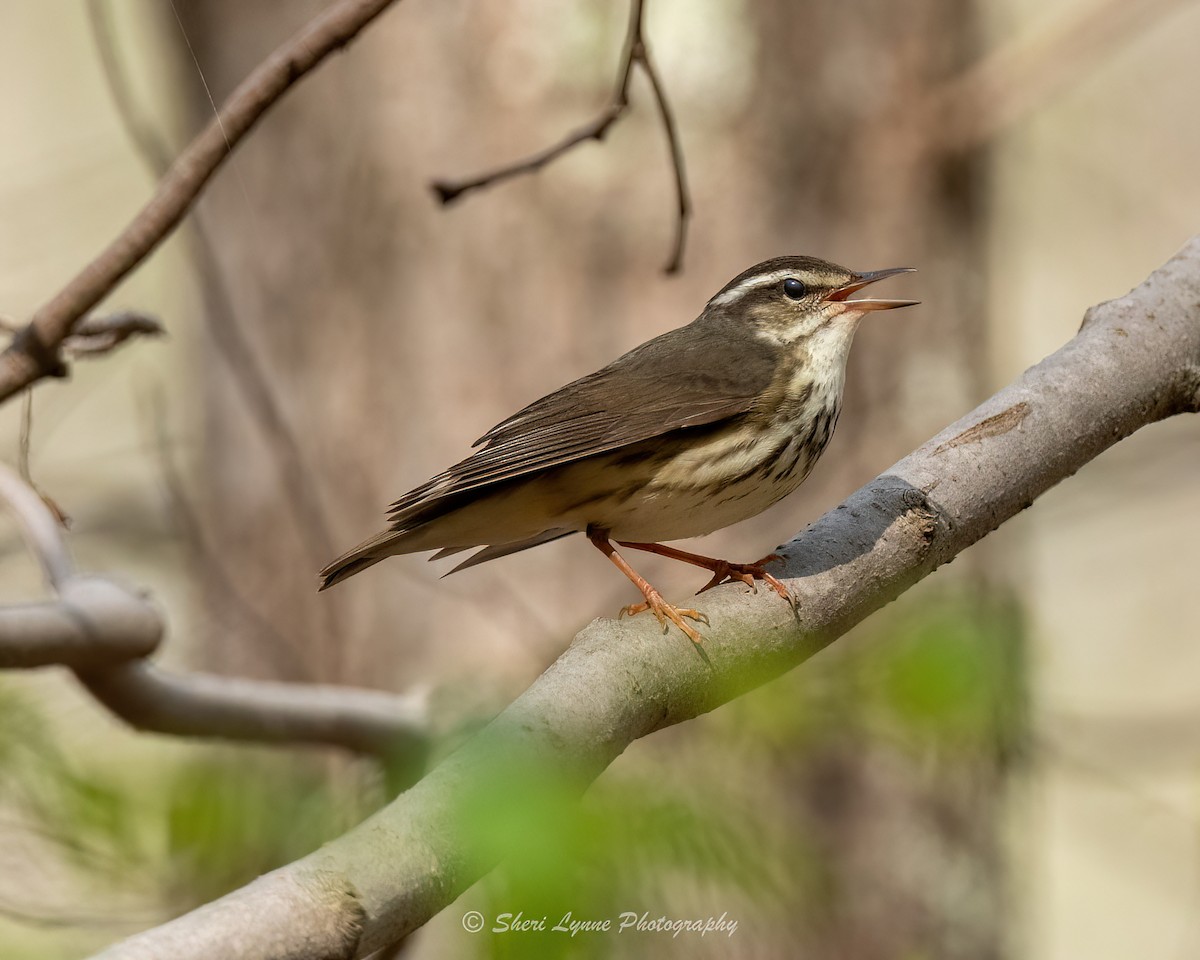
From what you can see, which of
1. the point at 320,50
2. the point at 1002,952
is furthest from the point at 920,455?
the point at 1002,952

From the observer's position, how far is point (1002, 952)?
18.5 feet

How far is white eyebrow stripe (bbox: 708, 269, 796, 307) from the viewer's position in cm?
413

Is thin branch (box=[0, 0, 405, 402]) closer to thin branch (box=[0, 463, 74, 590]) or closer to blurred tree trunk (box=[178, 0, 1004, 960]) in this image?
thin branch (box=[0, 463, 74, 590])

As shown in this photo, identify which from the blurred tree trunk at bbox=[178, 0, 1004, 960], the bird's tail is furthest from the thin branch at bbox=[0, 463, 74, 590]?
the blurred tree trunk at bbox=[178, 0, 1004, 960]

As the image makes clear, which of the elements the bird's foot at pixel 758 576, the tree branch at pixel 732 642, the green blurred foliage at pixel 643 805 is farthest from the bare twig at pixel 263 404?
the tree branch at pixel 732 642

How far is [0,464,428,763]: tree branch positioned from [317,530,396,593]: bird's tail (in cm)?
39

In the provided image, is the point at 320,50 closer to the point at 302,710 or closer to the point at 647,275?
the point at 302,710

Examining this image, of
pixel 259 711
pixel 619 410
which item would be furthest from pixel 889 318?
pixel 259 711

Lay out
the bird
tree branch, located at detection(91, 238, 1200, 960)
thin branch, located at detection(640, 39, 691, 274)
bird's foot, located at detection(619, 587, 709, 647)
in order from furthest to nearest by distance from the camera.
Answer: the bird < thin branch, located at detection(640, 39, 691, 274) < bird's foot, located at detection(619, 587, 709, 647) < tree branch, located at detection(91, 238, 1200, 960)

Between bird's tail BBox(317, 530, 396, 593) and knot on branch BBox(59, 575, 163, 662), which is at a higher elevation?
knot on branch BBox(59, 575, 163, 662)

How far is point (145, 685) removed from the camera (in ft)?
11.0

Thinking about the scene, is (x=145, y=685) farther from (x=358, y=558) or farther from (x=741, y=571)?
(x=741, y=571)

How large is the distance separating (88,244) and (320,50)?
6749 mm

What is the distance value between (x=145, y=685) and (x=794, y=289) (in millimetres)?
2123
